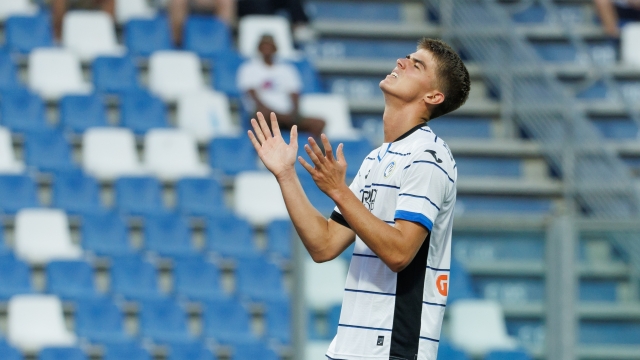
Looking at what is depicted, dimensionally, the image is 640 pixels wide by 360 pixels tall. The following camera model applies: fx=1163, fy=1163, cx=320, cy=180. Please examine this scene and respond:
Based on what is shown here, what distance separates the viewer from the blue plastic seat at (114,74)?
910 centimetres

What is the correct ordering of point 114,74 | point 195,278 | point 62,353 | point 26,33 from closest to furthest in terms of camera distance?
point 62,353
point 195,278
point 114,74
point 26,33

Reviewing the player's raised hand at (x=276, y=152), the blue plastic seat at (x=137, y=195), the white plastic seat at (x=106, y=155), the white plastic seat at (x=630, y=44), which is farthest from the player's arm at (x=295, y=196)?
the white plastic seat at (x=630, y=44)

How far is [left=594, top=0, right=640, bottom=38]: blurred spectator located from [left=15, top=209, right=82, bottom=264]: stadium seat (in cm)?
532

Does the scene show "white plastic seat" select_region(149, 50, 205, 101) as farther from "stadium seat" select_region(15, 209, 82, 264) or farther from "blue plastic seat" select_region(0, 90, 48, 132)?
"stadium seat" select_region(15, 209, 82, 264)

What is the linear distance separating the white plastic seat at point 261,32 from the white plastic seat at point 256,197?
62.9 inches

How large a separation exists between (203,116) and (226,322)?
192 centimetres

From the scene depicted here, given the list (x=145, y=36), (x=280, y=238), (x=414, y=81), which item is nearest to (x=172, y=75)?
(x=145, y=36)

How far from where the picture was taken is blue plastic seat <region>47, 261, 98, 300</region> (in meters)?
7.59

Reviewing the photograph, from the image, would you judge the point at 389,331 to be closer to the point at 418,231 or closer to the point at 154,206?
the point at 418,231

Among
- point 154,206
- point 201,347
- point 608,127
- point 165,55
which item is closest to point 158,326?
point 201,347

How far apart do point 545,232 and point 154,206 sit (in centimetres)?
328

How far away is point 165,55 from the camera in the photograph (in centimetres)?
921

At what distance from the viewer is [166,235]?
8.03m

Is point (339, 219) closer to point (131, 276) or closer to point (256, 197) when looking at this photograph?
point (131, 276)
